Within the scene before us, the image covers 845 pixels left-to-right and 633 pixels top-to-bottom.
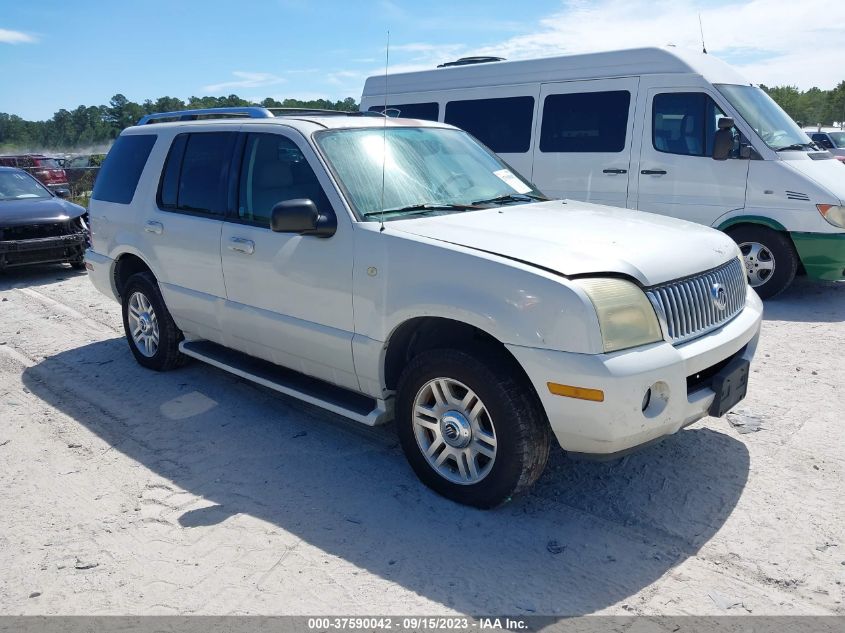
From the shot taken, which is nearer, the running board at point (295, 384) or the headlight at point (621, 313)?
the headlight at point (621, 313)

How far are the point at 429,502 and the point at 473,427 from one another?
50 centimetres

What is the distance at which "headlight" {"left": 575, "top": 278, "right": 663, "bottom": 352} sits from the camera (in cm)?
307

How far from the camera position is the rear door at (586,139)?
8336 millimetres

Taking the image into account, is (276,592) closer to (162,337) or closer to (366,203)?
(366,203)

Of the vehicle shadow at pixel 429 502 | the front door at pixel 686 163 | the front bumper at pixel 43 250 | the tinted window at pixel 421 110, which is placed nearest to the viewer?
the vehicle shadow at pixel 429 502

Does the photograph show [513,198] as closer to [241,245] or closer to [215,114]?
[241,245]

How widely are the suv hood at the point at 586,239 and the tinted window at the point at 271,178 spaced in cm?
67

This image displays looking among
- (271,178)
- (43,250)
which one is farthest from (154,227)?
(43,250)

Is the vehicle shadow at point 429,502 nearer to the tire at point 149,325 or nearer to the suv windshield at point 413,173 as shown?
the tire at point 149,325

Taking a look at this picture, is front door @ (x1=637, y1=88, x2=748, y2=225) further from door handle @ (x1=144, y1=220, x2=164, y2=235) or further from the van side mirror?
door handle @ (x1=144, y1=220, x2=164, y2=235)

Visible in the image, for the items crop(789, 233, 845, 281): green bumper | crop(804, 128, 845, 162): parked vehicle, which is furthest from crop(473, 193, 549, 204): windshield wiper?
crop(804, 128, 845, 162): parked vehicle

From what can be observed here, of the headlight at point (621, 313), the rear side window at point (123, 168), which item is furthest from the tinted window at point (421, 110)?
the headlight at point (621, 313)

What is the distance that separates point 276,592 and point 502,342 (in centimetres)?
143

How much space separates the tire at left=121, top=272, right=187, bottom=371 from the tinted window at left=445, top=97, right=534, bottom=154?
4975 mm
